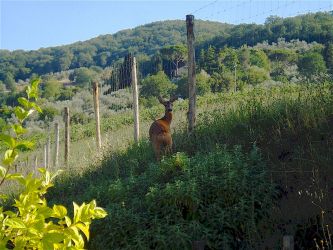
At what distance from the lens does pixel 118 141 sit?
1434 centimetres

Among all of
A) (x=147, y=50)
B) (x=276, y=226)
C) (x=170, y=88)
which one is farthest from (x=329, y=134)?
(x=147, y=50)

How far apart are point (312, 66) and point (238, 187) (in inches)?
530

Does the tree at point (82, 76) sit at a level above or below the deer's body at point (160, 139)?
below

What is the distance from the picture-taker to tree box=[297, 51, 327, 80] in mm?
11371

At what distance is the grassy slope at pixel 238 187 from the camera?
746 cm

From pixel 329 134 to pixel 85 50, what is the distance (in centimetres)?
9252

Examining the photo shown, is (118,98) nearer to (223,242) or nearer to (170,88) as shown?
(170,88)

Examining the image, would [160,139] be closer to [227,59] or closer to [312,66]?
[312,66]

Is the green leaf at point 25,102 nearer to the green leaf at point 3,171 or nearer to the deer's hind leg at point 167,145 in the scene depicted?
the green leaf at point 3,171

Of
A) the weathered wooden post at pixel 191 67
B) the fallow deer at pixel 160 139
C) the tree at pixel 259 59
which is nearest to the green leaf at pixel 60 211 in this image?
the fallow deer at pixel 160 139

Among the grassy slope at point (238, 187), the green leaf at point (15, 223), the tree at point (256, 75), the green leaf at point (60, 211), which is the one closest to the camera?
the green leaf at point (15, 223)

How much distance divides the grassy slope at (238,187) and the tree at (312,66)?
0.54 metres

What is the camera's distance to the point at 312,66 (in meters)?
20.2

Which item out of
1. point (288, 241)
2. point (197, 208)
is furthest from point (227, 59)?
point (288, 241)
